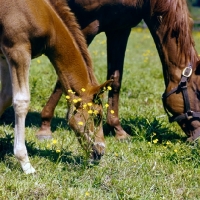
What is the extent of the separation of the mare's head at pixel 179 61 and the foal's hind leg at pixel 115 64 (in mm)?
529

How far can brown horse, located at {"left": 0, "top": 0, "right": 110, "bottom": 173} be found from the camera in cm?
392

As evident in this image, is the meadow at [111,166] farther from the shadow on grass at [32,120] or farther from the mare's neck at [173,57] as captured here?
the mare's neck at [173,57]

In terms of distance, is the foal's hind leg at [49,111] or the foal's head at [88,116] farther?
the foal's hind leg at [49,111]

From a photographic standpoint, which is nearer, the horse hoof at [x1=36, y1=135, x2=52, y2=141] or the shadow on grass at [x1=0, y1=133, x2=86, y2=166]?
the shadow on grass at [x1=0, y1=133, x2=86, y2=166]

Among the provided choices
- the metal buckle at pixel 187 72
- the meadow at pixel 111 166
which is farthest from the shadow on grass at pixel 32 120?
the metal buckle at pixel 187 72

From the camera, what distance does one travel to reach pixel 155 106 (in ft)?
22.2

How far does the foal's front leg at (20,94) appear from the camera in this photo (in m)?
3.91

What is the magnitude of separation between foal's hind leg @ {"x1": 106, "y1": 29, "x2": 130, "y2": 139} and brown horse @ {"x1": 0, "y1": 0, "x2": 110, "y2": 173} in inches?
48.6

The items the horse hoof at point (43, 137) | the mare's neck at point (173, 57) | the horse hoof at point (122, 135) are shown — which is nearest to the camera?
the mare's neck at point (173, 57)

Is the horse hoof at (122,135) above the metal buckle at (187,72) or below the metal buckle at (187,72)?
below

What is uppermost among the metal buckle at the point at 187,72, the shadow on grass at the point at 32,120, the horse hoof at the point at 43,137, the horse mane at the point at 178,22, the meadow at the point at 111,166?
the horse mane at the point at 178,22

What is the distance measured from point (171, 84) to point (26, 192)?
2.39 m

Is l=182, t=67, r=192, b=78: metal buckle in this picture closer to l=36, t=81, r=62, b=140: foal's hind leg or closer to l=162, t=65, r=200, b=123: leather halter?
l=162, t=65, r=200, b=123: leather halter

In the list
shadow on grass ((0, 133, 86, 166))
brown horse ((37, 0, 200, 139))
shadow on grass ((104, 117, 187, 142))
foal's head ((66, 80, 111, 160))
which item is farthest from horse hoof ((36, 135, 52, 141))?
brown horse ((37, 0, 200, 139))
